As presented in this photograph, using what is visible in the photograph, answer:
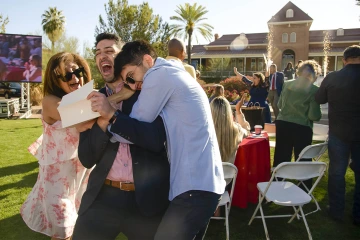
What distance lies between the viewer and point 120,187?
1938 millimetres

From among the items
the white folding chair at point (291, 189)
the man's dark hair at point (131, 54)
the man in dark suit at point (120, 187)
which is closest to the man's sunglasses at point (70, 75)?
the man in dark suit at point (120, 187)

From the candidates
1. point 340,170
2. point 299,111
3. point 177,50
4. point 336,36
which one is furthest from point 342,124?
→ point 336,36

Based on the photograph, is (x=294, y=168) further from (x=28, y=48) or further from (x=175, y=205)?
(x=28, y=48)

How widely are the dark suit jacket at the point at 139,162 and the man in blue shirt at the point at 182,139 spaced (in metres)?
0.07

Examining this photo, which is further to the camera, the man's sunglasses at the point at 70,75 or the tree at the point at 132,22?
the tree at the point at 132,22

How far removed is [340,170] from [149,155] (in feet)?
10.7

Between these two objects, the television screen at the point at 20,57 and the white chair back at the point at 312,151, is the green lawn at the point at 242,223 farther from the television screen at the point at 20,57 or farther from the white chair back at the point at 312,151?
the television screen at the point at 20,57

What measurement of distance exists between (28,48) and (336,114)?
15644 mm

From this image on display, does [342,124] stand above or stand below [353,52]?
below

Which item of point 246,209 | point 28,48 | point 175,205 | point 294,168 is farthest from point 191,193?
point 28,48

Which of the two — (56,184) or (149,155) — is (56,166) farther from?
(149,155)

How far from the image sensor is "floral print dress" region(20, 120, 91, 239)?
2.50 meters

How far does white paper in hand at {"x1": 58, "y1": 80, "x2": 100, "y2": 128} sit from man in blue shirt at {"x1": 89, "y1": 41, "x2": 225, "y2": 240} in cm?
5

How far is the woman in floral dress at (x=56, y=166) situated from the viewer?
2.50 m
